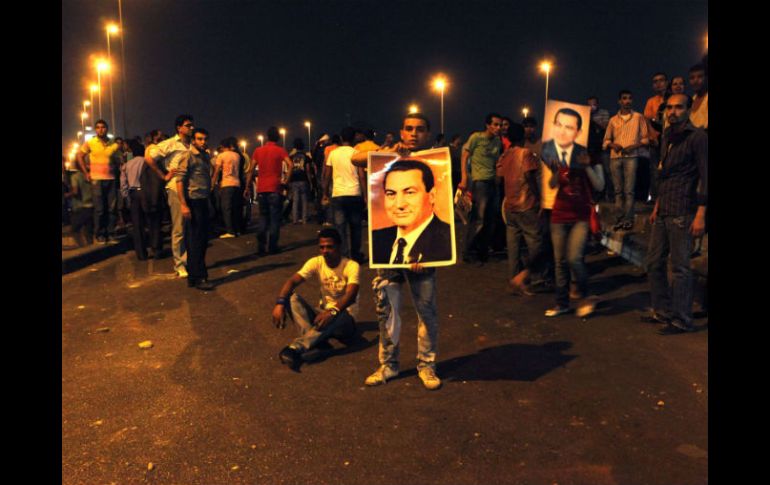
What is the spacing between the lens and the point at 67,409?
4.76 metres

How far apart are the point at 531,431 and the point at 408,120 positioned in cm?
246

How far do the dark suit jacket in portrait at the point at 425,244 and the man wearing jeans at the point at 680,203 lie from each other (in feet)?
8.60

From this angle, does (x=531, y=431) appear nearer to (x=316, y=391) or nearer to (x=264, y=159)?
(x=316, y=391)

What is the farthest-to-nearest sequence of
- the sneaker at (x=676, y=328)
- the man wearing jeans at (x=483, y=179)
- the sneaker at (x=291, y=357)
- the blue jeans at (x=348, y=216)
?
the blue jeans at (x=348, y=216)
the man wearing jeans at (x=483, y=179)
the sneaker at (x=676, y=328)
the sneaker at (x=291, y=357)

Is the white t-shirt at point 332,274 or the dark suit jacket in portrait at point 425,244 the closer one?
the dark suit jacket in portrait at point 425,244

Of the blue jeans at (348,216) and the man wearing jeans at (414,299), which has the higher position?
the blue jeans at (348,216)

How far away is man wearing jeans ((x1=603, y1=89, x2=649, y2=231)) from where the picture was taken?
35.5ft

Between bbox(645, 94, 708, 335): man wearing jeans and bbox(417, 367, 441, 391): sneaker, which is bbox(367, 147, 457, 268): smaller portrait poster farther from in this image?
bbox(645, 94, 708, 335): man wearing jeans

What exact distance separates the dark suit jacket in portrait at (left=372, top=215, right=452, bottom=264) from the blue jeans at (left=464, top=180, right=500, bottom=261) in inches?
211

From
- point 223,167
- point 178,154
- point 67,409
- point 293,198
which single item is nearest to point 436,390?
point 67,409

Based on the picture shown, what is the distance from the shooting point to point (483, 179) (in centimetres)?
1018

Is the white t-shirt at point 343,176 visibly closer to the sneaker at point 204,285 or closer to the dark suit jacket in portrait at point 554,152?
the sneaker at point 204,285

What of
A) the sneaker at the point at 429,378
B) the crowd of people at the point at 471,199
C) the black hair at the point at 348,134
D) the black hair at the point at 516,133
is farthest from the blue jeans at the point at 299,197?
the sneaker at the point at 429,378

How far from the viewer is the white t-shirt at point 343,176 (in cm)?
1004
